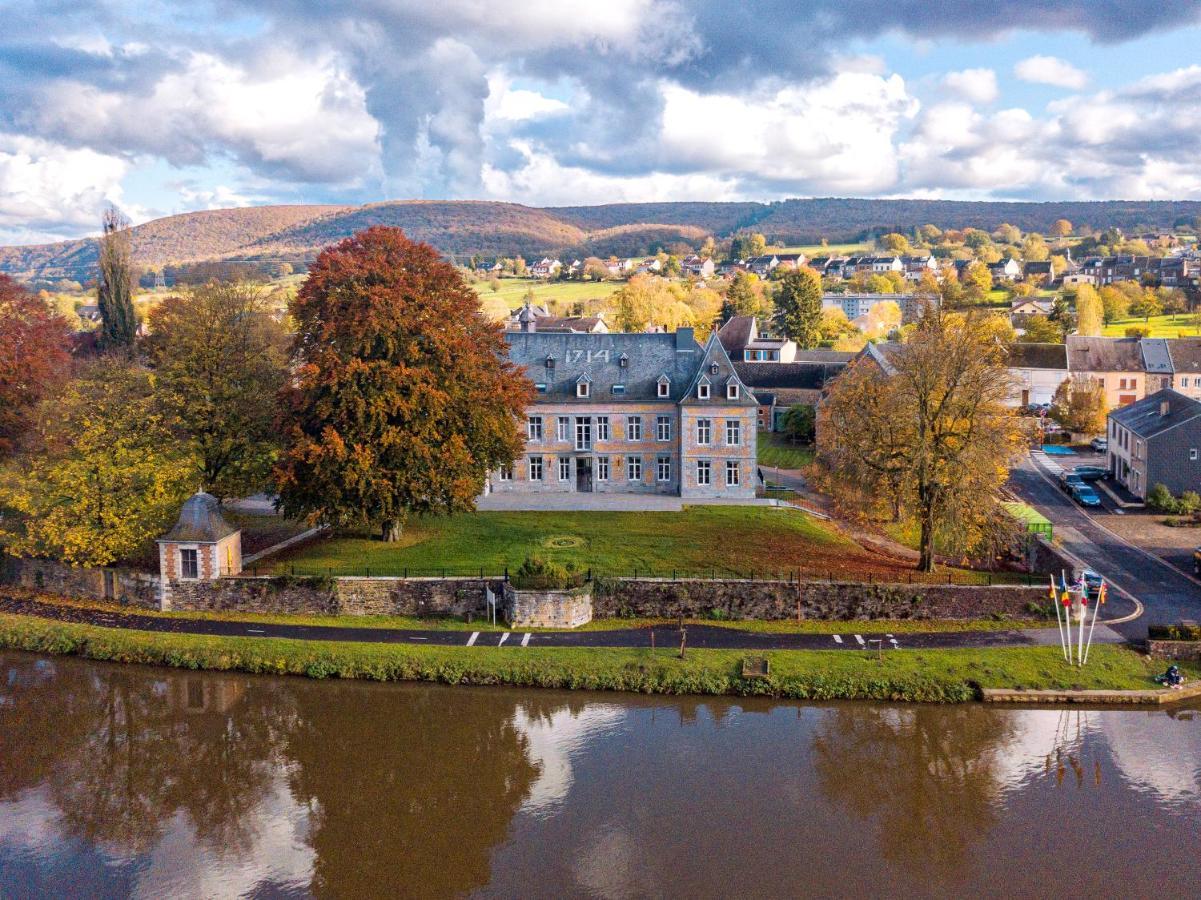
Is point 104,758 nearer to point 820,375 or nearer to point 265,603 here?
point 265,603

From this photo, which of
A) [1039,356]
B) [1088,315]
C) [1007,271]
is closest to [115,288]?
[1039,356]

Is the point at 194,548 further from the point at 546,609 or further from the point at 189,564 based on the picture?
the point at 546,609

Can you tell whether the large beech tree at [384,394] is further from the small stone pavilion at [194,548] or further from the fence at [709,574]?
the small stone pavilion at [194,548]

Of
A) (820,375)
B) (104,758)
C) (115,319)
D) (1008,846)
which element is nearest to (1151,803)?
(1008,846)

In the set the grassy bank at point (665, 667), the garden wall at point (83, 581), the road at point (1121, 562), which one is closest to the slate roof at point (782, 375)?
the road at point (1121, 562)

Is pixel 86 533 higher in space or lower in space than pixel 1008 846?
higher

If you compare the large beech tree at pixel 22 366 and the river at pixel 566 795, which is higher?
the large beech tree at pixel 22 366
